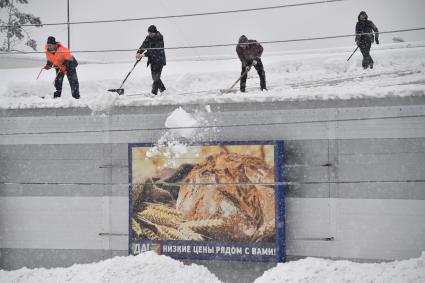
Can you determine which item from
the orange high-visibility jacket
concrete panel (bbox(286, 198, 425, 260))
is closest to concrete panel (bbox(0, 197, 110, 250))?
the orange high-visibility jacket

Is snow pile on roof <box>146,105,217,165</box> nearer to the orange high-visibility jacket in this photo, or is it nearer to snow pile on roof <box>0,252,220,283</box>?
snow pile on roof <box>0,252,220,283</box>

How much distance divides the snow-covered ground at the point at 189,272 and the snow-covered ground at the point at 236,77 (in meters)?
3.06

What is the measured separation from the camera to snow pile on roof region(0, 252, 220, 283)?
10.2 meters

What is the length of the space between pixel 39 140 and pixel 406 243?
7.79m

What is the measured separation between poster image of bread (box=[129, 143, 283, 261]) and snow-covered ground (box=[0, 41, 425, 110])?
3.68ft

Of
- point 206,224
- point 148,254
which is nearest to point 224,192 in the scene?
point 206,224

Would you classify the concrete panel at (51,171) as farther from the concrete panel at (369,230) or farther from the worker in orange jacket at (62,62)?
the concrete panel at (369,230)

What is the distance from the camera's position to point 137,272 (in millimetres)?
10289

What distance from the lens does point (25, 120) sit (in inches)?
463

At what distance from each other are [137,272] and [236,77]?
6010mm

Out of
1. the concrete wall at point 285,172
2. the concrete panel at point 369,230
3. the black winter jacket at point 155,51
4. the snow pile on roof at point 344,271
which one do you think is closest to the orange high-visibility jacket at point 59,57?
the concrete wall at point 285,172

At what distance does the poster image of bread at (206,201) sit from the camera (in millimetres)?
10188

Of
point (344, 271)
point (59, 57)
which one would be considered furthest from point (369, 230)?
point (59, 57)

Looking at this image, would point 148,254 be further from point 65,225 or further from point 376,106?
point 376,106
